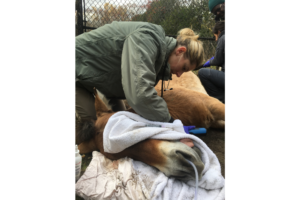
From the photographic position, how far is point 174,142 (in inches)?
76.7

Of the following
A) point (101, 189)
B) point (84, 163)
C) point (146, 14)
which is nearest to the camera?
point (101, 189)

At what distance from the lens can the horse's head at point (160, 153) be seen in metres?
1.75

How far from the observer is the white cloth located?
1754 mm

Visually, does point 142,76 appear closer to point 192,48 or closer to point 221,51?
point 192,48

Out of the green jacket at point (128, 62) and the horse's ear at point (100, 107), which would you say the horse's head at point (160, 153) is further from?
the green jacket at point (128, 62)

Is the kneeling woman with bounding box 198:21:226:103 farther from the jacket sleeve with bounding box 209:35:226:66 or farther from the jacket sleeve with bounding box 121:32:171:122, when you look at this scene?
the jacket sleeve with bounding box 121:32:171:122

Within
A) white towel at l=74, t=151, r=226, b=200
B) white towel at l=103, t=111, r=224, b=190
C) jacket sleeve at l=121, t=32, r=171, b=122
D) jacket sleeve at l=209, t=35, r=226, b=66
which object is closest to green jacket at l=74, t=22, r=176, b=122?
jacket sleeve at l=121, t=32, r=171, b=122

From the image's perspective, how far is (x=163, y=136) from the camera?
6.53 feet

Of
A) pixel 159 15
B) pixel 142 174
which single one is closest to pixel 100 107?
pixel 142 174

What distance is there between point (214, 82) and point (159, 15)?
3.67 metres
